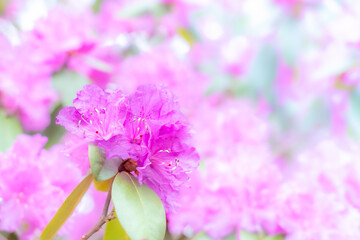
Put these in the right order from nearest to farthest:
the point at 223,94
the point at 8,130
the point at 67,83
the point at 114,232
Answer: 1. the point at 114,232
2. the point at 8,130
3. the point at 67,83
4. the point at 223,94

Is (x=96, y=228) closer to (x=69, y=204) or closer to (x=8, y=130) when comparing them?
(x=69, y=204)

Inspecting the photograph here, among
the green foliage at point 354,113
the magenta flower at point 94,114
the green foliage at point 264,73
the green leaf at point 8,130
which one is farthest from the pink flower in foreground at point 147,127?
the green foliage at point 264,73

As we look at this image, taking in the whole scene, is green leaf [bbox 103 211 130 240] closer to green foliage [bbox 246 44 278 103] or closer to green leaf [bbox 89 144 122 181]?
green leaf [bbox 89 144 122 181]

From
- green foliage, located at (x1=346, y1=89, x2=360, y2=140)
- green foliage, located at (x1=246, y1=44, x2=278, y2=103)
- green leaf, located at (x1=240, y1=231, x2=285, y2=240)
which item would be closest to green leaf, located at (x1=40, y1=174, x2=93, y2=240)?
green leaf, located at (x1=240, y1=231, x2=285, y2=240)

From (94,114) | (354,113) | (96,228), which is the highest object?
(354,113)

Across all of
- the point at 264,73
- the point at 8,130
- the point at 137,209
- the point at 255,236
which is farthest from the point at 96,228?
the point at 264,73

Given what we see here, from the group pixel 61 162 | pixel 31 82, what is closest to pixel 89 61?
pixel 31 82

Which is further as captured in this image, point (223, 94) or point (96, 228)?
point (223, 94)
